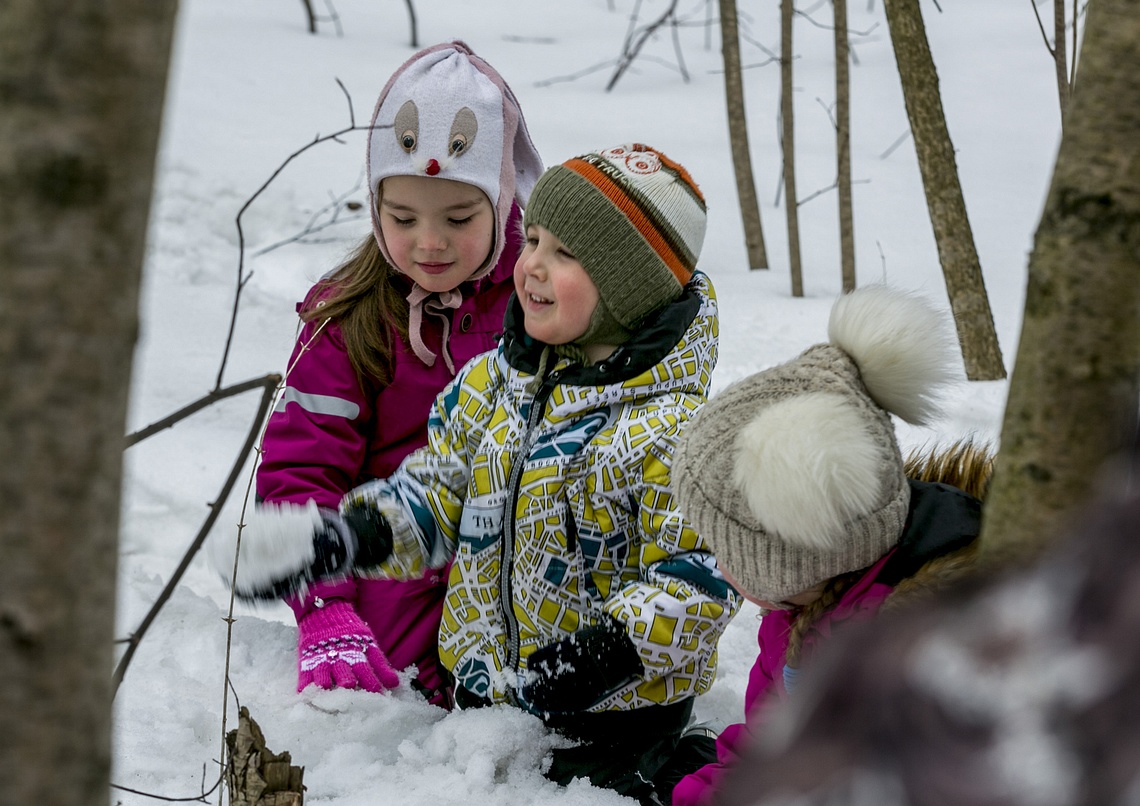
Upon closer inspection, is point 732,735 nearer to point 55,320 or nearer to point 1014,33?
point 55,320

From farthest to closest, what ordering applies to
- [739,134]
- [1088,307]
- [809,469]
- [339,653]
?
[739,134] < [339,653] < [809,469] < [1088,307]

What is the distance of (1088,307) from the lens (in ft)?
2.77

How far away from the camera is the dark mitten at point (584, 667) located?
7.04ft

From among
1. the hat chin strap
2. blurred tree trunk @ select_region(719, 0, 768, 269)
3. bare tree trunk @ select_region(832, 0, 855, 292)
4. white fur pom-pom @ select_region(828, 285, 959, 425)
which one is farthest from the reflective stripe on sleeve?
blurred tree trunk @ select_region(719, 0, 768, 269)

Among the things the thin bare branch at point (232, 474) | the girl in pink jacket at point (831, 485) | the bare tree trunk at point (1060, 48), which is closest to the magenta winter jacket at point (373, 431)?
the girl in pink jacket at point (831, 485)

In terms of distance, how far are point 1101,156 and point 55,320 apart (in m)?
0.69

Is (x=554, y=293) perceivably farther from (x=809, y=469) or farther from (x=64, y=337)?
(x=64, y=337)

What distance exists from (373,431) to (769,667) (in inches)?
50.4

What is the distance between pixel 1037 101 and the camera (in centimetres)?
830

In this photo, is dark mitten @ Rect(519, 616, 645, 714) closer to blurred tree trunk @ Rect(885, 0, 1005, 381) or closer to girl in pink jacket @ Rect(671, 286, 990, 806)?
girl in pink jacket @ Rect(671, 286, 990, 806)

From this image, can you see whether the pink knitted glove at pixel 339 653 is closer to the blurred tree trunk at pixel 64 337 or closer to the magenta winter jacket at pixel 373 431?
the magenta winter jacket at pixel 373 431

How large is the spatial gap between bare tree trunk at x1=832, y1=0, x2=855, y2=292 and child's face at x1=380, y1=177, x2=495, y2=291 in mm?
2696

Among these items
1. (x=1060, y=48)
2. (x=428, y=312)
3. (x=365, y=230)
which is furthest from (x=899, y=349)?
(x=365, y=230)

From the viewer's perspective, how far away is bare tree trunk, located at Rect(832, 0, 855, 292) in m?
5.09
